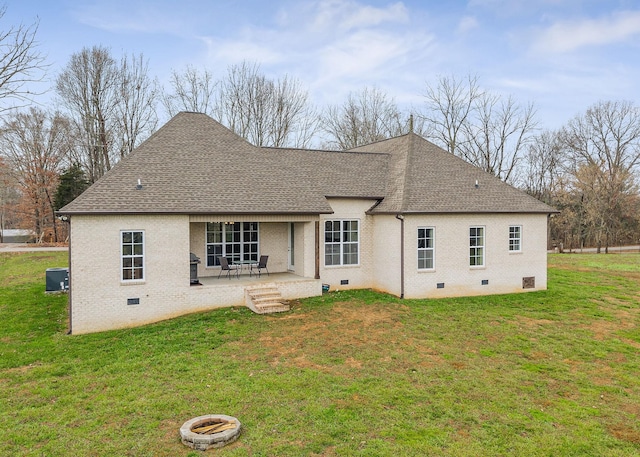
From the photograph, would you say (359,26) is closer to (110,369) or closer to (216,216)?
(216,216)

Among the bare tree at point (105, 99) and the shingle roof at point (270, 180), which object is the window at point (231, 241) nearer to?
the shingle roof at point (270, 180)

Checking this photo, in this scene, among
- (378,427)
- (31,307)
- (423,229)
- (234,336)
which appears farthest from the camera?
(423,229)

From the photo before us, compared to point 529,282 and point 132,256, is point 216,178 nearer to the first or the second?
point 132,256

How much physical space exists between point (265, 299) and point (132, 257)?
436cm

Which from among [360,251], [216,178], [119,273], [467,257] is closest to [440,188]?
[467,257]

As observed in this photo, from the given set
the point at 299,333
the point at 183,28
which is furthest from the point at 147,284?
the point at 183,28

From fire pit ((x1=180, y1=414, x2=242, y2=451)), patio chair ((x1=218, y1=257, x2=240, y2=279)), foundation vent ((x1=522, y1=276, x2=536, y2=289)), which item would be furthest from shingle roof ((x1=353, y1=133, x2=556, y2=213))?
fire pit ((x1=180, y1=414, x2=242, y2=451))

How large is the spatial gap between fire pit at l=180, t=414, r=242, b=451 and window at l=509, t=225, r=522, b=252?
14.2 meters

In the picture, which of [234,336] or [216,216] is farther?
[216,216]

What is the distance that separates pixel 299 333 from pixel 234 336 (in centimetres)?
177

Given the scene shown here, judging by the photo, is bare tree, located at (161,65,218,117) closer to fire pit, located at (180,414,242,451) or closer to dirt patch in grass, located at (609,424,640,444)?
fire pit, located at (180,414,242,451)

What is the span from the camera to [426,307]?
14258 millimetres

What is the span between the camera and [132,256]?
12734 mm

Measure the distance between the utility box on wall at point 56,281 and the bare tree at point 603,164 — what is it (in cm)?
4219
